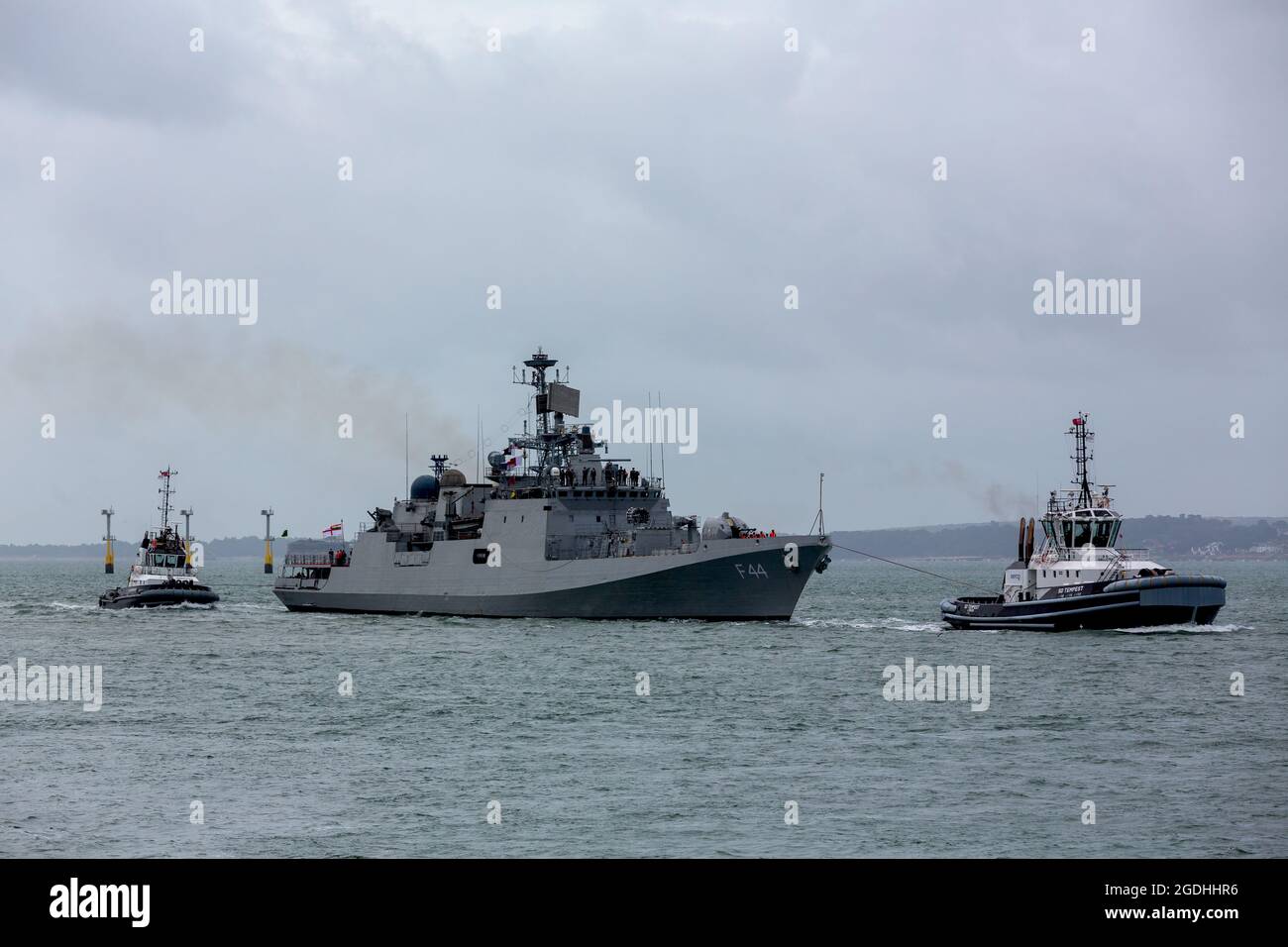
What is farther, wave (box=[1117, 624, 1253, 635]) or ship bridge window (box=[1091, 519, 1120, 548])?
ship bridge window (box=[1091, 519, 1120, 548])

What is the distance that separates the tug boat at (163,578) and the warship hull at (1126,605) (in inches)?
1932

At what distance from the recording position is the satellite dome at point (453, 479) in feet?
242

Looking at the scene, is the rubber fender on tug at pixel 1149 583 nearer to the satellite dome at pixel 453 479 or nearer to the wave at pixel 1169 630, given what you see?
the wave at pixel 1169 630

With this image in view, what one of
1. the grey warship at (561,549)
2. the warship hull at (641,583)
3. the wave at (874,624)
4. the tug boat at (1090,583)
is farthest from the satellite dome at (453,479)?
the tug boat at (1090,583)

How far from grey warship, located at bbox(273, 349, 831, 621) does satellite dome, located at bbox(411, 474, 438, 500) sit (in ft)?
0.26

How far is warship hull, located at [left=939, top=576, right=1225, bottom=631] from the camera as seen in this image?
52.0 metres

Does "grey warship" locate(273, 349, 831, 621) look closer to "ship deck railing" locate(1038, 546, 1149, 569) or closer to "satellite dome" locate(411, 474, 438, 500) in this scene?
"satellite dome" locate(411, 474, 438, 500)

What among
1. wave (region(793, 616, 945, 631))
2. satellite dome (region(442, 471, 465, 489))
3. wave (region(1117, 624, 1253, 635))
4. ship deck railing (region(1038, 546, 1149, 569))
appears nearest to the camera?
wave (region(1117, 624, 1253, 635))

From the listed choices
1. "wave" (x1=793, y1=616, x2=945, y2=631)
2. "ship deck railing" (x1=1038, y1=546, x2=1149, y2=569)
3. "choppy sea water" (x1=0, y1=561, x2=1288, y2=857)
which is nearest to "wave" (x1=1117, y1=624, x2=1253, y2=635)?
"choppy sea water" (x1=0, y1=561, x2=1288, y2=857)

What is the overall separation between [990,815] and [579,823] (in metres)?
6.87

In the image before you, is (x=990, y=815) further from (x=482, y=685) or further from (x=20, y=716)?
(x=20, y=716)

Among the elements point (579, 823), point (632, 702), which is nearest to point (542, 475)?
point (632, 702)

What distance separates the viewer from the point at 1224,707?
34812 mm

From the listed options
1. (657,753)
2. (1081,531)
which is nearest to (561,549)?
(1081,531)
